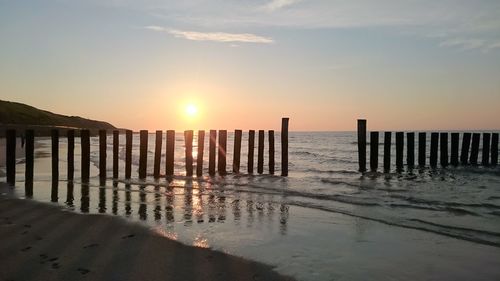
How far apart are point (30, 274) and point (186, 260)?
174 centimetres

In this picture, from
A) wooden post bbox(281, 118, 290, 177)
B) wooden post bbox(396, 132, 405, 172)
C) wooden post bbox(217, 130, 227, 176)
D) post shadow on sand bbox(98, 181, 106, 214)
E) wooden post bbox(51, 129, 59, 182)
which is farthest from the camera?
wooden post bbox(396, 132, 405, 172)

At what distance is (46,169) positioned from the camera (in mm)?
19109

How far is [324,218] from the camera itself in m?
9.20

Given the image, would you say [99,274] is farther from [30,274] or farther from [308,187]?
[308,187]

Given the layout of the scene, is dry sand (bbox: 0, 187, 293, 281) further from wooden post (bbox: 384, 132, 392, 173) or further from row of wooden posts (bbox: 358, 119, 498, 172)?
wooden post (bbox: 384, 132, 392, 173)

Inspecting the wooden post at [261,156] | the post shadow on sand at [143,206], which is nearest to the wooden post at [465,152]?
the wooden post at [261,156]

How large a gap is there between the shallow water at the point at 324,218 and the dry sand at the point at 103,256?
17.3 inches

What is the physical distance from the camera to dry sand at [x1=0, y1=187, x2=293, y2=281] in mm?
5176

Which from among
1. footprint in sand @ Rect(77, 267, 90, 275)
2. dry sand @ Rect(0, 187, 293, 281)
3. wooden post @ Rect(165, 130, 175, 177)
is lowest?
dry sand @ Rect(0, 187, 293, 281)

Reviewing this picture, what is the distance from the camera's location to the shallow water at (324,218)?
597 cm

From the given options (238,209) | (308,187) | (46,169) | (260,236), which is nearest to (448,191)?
(308,187)

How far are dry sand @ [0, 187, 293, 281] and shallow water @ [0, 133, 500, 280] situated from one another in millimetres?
439

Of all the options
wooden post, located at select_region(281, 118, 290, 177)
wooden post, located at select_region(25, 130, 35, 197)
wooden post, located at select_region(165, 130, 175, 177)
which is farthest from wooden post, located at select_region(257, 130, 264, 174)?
wooden post, located at select_region(25, 130, 35, 197)

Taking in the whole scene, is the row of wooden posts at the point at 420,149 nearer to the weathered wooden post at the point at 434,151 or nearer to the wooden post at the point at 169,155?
the weathered wooden post at the point at 434,151
